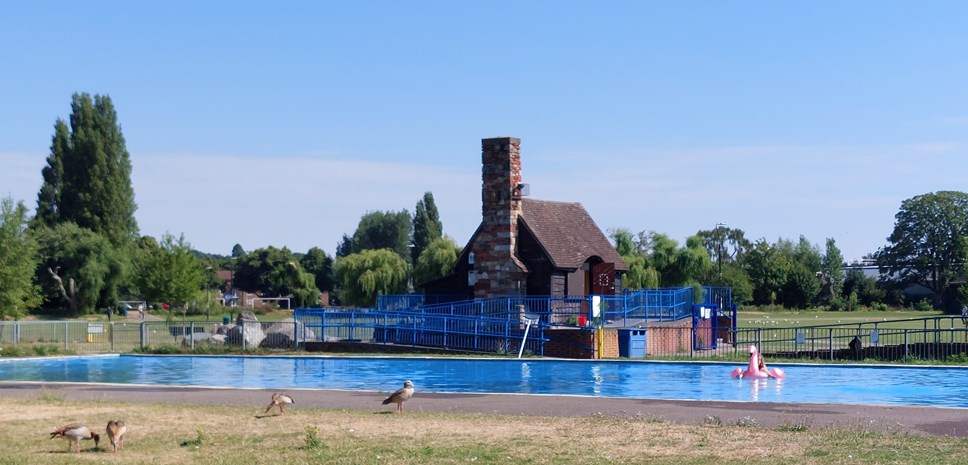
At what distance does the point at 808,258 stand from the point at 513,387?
112 meters

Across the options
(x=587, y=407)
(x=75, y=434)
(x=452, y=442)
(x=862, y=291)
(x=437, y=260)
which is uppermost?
(x=437, y=260)

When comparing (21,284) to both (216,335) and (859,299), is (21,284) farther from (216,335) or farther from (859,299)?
(859,299)

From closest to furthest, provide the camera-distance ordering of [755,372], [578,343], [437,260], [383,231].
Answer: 1. [755,372]
2. [578,343]
3. [437,260]
4. [383,231]

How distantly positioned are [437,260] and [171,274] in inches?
716

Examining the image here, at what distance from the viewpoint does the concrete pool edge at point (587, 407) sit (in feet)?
57.5

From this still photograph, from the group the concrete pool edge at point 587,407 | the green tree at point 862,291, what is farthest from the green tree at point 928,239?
the concrete pool edge at point 587,407


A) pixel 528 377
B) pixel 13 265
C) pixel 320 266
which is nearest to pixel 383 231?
pixel 320 266

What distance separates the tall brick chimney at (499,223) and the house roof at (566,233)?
1.09m

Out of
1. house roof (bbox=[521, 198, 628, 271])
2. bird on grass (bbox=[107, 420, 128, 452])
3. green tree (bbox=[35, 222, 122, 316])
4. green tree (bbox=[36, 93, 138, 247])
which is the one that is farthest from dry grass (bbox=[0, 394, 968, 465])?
green tree (bbox=[36, 93, 138, 247])

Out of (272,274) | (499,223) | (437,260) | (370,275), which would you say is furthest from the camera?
(272,274)

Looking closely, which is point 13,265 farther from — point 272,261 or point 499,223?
point 272,261

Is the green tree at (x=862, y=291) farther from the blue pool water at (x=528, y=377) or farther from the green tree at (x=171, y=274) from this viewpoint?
the blue pool water at (x=528, y=377)

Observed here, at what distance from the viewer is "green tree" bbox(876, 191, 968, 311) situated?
121 m

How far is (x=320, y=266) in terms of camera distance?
14500 centimetres
